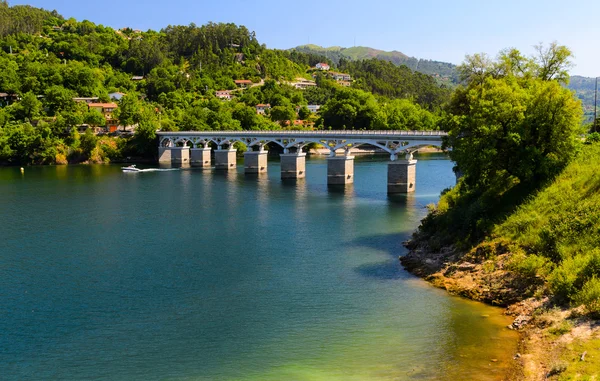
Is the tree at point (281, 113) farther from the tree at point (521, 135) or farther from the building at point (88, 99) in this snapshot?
the tree at point (521, 135)

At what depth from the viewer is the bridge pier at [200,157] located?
101m

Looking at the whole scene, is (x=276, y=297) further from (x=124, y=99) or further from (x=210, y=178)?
(x=124, y=99)

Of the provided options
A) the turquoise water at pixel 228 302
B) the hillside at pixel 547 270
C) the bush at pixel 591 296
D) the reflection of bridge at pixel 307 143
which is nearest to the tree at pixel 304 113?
the reflection of bridge at pixel 307 143

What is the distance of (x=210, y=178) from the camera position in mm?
81125

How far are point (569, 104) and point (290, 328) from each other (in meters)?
21.8

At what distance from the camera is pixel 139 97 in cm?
14938

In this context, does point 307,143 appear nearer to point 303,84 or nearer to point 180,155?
point 180,155

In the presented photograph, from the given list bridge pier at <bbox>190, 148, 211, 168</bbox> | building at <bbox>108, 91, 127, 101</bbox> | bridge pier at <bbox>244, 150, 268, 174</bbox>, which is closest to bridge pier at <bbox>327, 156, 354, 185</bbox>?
bridge pier at <bbox>244, 150, 268, 174</bbox>

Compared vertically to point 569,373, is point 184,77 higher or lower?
higher

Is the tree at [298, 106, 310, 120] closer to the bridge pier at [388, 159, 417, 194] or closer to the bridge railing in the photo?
the bridge railing

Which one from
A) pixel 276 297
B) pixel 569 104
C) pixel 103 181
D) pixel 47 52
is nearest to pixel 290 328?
pixel 276 297

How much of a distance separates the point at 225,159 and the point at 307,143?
21418 millimetres

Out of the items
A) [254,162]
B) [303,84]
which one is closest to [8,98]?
[254,162]

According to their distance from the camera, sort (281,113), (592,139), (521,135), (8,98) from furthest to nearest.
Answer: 1. (281,113)
2. (8,98)
3. (592,139)
4. (521,135)
